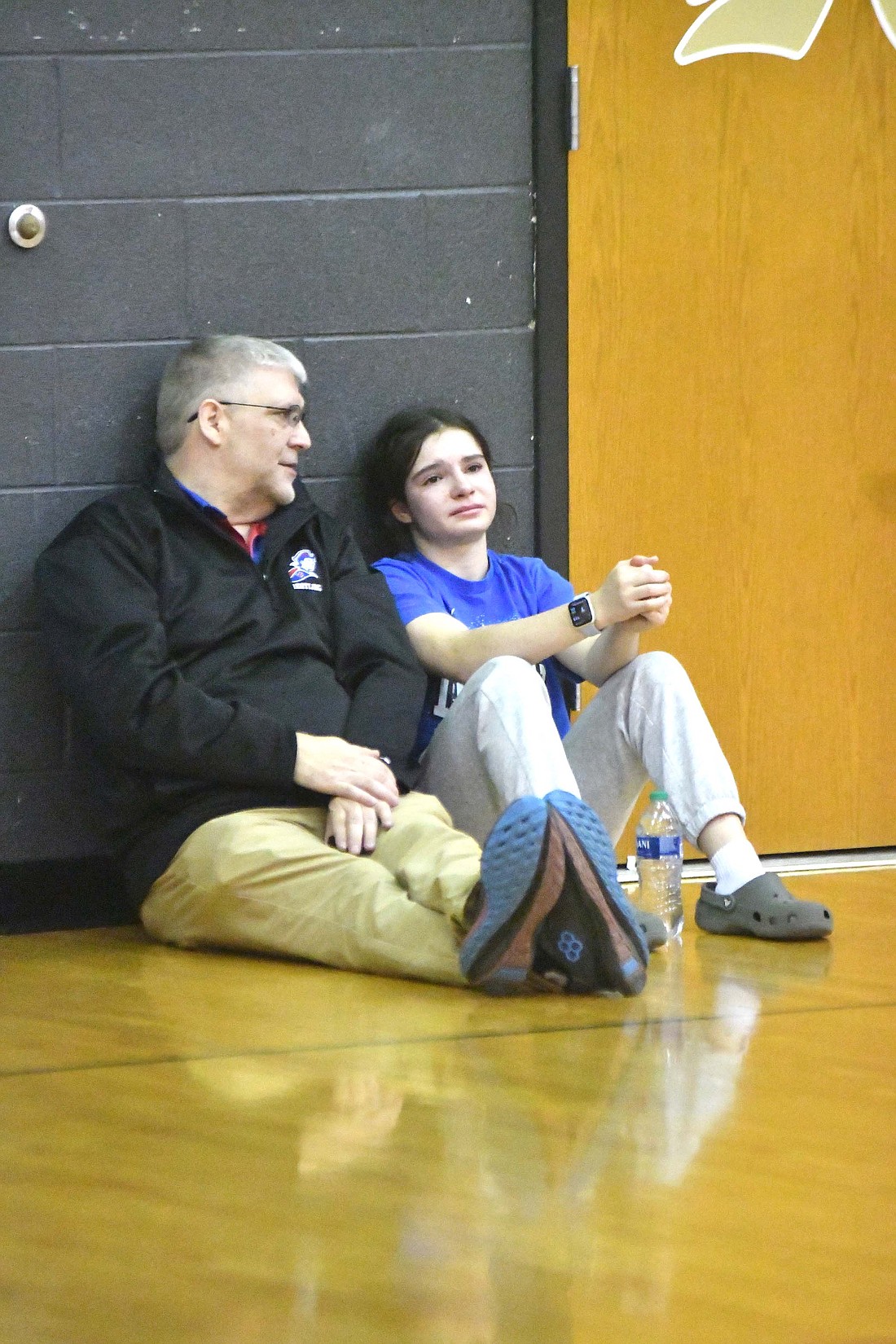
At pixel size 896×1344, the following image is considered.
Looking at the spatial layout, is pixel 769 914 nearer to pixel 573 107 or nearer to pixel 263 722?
pixel 263 722

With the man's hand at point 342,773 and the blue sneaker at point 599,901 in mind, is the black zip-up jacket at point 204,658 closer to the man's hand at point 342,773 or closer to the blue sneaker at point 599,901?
the man's hand at point 342,773

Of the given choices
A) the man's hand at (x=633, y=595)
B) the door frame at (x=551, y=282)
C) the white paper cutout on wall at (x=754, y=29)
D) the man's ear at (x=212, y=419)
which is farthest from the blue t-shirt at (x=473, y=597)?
the white paper cutout on wall at (x=754, y=29)

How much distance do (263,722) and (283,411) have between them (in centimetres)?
59

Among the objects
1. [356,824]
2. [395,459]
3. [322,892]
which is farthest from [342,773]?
[395,459]

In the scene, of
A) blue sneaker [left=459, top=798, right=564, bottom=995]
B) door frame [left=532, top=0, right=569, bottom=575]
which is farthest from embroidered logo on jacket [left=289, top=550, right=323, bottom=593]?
blue sneaker [left=459, top=798, right=564, bottom=995]

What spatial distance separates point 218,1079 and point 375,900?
548 mm

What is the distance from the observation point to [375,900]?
2.35 meters

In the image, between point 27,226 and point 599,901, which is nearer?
point 599,901

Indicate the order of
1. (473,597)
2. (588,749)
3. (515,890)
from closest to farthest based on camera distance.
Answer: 1. (515,890)
2. (588,749)
3. (473,597)

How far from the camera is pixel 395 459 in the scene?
116 inches

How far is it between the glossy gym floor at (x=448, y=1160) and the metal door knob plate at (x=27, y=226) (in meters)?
1.35

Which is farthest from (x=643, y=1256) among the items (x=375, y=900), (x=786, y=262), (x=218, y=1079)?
(x=786, y=262)

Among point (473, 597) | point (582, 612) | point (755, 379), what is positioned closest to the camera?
point (582, 612)

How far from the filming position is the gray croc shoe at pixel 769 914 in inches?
99.7
